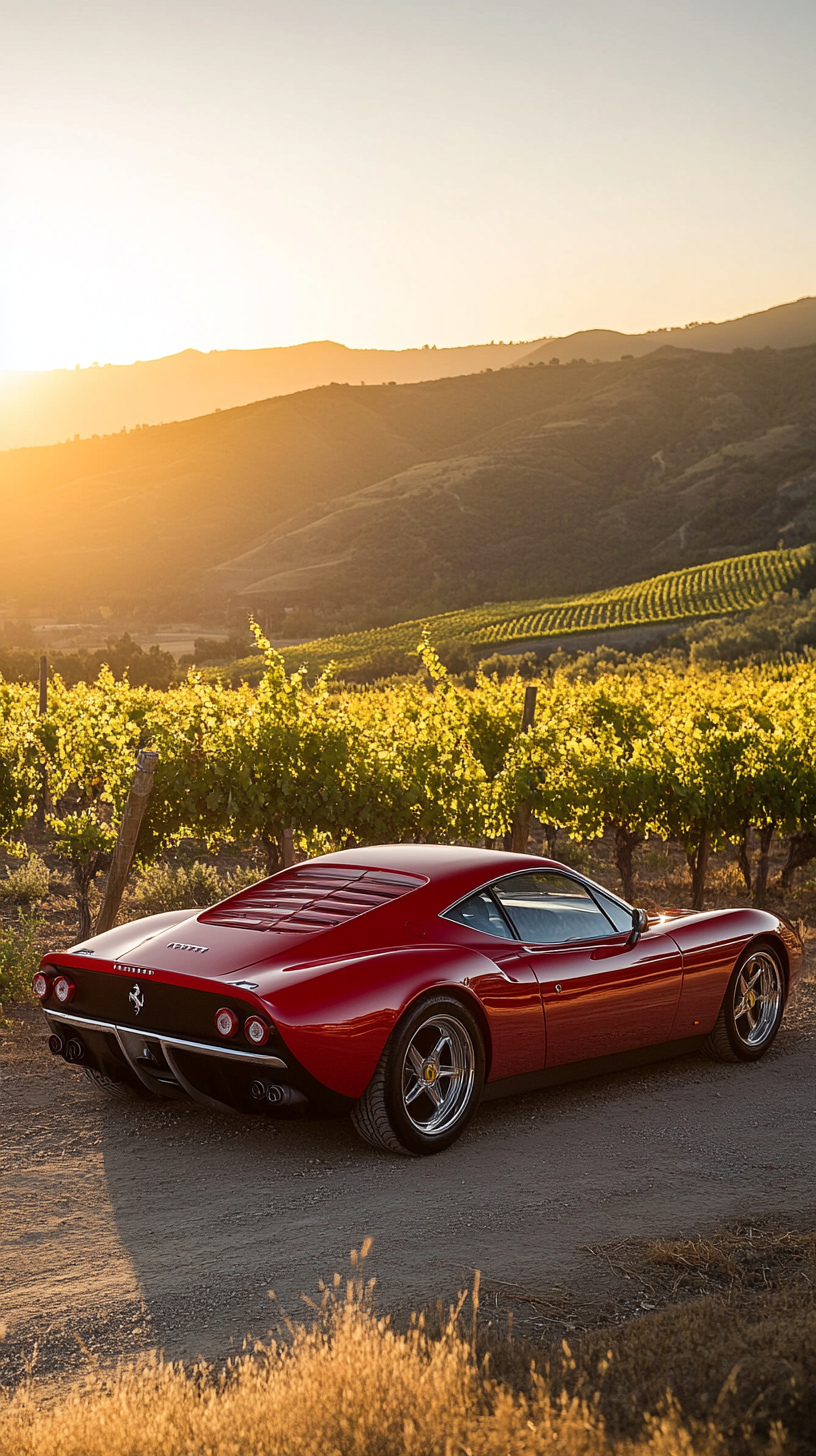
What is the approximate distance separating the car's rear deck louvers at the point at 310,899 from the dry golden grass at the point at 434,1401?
8.31 feet

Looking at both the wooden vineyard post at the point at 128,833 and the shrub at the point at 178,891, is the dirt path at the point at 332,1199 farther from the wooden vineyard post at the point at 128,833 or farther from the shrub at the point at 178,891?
the shrub at the point at 178,891

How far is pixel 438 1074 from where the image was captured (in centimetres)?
582

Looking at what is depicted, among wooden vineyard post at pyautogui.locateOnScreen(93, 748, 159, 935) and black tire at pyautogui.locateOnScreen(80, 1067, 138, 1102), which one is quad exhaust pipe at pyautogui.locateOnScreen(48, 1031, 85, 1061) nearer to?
black tire at pyautogui.locateOnScreen(80, 1067, 138, 1102)

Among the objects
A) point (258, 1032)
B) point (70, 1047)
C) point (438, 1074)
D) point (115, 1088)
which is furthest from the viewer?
point (115, 1088)

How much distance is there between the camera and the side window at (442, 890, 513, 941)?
6156 millimetres

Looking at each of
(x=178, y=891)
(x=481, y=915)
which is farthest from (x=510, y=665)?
(x=481, y=915)

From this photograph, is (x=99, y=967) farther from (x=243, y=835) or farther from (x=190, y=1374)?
(x=243, y=835)

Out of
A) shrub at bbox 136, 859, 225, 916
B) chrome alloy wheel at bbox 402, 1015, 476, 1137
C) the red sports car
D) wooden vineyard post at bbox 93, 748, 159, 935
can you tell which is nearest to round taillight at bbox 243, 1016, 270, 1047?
the red sports car

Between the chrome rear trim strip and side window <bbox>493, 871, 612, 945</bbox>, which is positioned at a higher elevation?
side window <bbox>493, 871, 612, 945</bbox>

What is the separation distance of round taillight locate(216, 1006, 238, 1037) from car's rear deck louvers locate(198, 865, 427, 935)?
601 mm

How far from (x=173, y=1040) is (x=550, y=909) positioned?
7.02 feet

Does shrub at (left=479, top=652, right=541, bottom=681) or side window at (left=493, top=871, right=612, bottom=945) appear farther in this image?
shrub at (left=479, top=652, right=541, bottom=681)

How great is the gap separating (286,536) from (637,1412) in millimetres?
149404

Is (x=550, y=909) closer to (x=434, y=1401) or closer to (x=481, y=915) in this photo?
(x=481, y=915)
